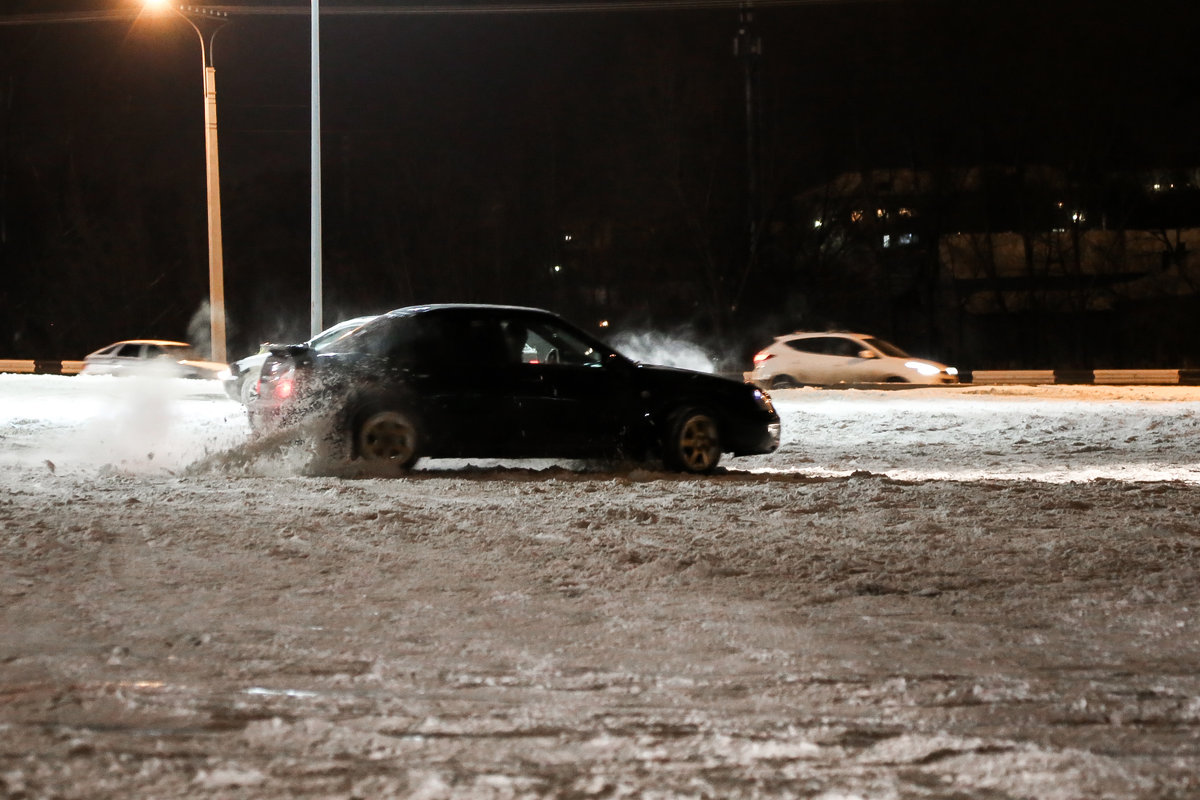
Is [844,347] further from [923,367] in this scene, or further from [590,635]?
[590,635]

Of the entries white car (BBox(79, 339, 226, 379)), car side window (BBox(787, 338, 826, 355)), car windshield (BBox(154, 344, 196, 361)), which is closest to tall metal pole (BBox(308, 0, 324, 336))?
white car (BBox(79, 339, 226, 379))

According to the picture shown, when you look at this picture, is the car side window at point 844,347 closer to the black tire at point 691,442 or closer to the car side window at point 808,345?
the car side window at point 808,345

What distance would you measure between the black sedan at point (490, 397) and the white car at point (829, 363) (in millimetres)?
15456

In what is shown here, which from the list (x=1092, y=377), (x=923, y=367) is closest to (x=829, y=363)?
(x=923, y=367)

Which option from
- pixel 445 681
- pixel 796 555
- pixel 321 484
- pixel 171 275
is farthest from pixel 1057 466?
pixel 171 275

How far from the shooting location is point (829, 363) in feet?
87.7

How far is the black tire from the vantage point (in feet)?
36.4

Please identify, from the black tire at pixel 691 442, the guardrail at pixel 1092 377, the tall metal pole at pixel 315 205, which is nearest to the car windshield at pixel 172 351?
the tall metal pole at pixel 315 205

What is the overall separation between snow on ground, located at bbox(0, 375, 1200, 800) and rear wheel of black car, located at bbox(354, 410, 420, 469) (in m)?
0.50

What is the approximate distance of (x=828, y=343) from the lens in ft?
88.8

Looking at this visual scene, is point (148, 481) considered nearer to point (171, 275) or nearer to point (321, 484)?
point (321, 484)

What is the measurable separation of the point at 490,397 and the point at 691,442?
189cm

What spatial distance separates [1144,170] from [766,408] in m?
39.9

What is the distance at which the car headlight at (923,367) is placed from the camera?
85.2 feet
